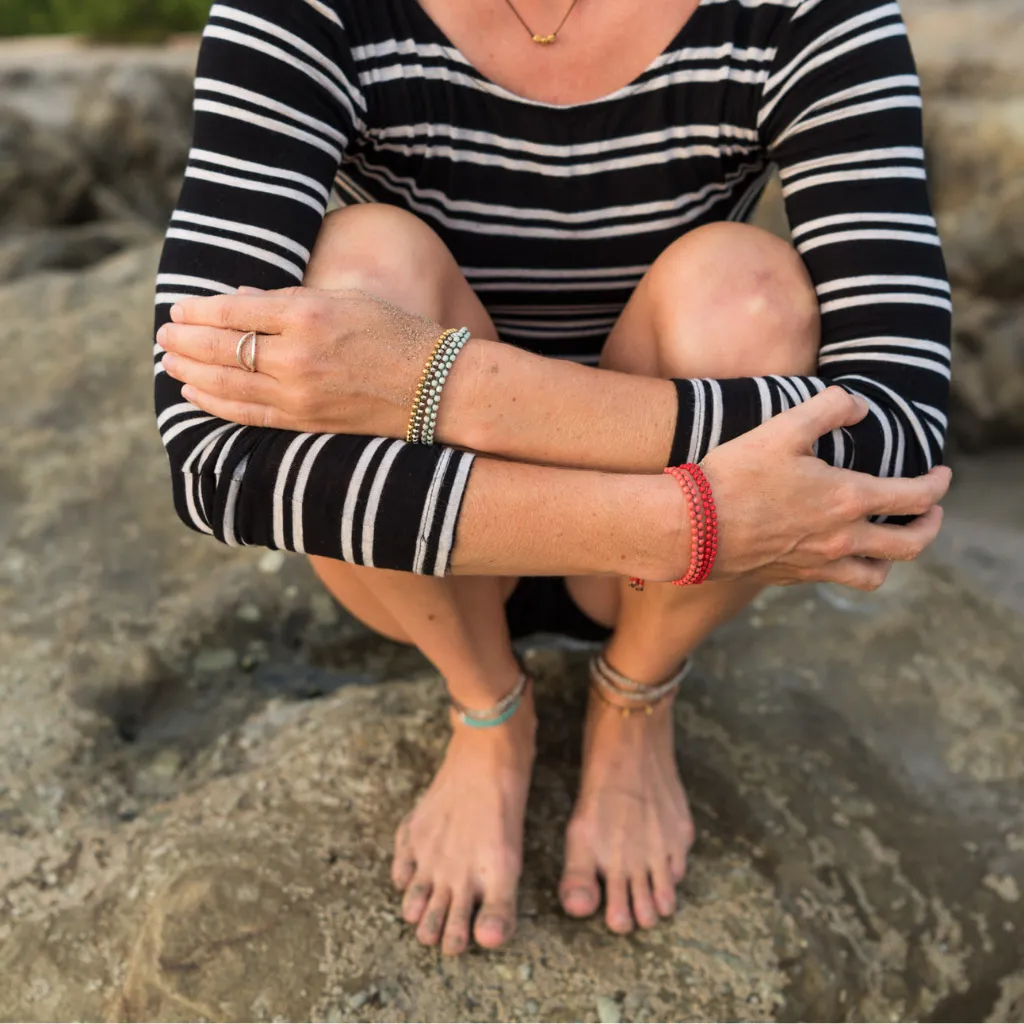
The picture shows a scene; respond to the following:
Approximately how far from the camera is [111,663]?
173cm

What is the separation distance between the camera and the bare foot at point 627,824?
138cm

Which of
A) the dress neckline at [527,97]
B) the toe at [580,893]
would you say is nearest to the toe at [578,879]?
the toe at [580,893]

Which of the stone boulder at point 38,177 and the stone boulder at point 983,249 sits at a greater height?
the stone boulder at point 983,249

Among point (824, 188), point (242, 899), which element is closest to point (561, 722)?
point (242, 899)

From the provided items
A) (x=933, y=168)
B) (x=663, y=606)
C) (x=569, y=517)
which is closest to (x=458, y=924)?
(x=663, y=606)

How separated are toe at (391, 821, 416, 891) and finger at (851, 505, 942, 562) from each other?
2.46ft

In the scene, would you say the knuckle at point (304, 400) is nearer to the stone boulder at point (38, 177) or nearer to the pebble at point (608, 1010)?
the pebble at point (608, 1010)

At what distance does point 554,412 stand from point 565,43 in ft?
1.72

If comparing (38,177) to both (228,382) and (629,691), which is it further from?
(629,691)

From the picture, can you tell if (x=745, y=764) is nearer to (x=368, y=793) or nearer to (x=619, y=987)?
(x=619, y=987)

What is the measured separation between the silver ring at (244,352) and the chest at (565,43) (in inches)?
19.1

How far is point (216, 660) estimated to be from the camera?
180cm

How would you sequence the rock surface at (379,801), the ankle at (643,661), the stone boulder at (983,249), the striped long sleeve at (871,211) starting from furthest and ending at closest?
1. the stone boulder at (983,249)
2. the ankle at (643,661)
3. the rock surface at (379,801)
4. the striped long sleeve at (871,211)

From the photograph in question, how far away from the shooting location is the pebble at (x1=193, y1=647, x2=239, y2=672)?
5.86ft
